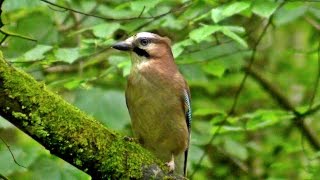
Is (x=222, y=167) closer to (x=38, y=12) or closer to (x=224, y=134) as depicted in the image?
(x=224, y=134)

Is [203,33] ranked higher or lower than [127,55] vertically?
higher

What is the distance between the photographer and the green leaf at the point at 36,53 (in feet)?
15.8

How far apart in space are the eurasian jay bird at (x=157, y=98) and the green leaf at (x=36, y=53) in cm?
53

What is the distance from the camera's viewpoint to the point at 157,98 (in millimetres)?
4672

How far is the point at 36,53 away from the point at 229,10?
1327 millimetres

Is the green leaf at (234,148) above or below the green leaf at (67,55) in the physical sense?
below

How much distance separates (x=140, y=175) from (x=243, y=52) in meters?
2.67

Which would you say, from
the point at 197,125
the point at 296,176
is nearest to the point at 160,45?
the point at 197,125

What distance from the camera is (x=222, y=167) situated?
8414mm

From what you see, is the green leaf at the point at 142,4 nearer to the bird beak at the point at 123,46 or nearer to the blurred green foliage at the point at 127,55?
the blurred green foliage at the point at 127,55

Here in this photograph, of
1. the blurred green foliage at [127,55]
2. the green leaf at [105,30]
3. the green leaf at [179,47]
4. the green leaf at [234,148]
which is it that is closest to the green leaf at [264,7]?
the blurred green foliage at [127,55]

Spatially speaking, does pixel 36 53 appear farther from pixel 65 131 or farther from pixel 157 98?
pixel 65 131

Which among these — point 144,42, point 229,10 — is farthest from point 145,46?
point 229,10

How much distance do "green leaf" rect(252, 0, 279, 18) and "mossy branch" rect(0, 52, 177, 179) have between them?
50.9 inches
